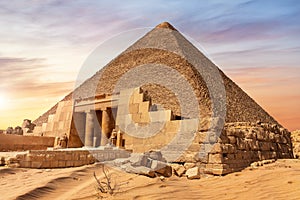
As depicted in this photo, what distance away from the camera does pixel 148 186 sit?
256 inches

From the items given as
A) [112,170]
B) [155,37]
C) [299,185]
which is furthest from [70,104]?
[155,37]

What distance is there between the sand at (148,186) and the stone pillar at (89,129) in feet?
27.4

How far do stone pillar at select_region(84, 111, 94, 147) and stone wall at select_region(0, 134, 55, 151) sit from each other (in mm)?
1690

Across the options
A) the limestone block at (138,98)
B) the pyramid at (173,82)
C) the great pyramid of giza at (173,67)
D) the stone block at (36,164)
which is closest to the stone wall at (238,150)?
the stone block at (36,164)

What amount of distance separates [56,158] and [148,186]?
3398 mm

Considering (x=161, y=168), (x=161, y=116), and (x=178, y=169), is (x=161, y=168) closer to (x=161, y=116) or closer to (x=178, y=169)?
(x=178, y=169)

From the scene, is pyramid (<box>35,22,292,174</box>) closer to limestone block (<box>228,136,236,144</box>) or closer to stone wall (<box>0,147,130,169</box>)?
stone wall (<box>0,147,130,169</box>)

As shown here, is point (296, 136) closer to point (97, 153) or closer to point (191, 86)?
point (97, 153)

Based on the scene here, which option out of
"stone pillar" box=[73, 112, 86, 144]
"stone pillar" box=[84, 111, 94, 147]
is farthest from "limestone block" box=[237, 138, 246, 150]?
"stone pillar" box=[73, 112, 86, 144]

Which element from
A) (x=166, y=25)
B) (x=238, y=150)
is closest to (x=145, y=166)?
(x=238, y=150)

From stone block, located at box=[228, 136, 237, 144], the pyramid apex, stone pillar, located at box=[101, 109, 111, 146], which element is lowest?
stone block, located at box=[228, 136, 237, 144]

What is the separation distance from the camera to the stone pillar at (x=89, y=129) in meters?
16.4

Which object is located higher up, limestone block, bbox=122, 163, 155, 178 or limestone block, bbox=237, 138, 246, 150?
limestone block, bbox=237, 138, 246, 150

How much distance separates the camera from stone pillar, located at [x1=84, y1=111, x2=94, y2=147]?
16.4 meters
